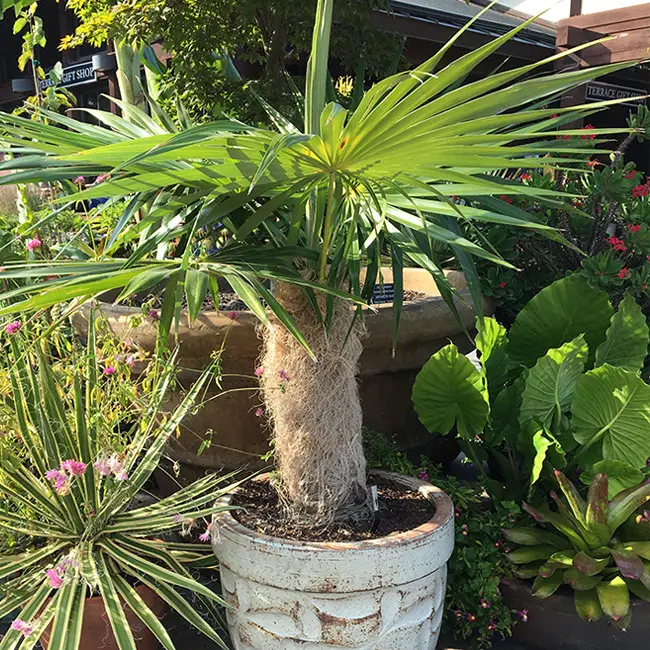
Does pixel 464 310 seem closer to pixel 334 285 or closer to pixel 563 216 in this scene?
pixel 563 216

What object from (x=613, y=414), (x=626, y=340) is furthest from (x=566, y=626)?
(x=626, y=340)

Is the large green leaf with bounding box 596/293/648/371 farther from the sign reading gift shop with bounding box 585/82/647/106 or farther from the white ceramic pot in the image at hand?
the sign reading gift shop with bounding box 585/82/647/106

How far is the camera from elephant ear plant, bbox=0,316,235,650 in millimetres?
1653

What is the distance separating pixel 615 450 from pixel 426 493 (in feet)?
1.72

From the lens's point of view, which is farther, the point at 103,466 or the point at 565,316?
the point at 565,316

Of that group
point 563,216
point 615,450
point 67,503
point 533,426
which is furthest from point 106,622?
point 563,216

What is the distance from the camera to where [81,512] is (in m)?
1.90

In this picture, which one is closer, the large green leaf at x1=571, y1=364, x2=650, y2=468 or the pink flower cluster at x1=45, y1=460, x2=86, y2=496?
the pink flower cluster at x1=45, y1=460, x2=86, y2=496

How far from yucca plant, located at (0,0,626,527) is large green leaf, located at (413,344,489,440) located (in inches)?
15.0

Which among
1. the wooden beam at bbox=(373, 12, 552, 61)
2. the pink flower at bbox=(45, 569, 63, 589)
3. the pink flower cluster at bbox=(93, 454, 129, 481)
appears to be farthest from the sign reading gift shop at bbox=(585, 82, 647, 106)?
the pink flower at bbox=(45, 569, 63, 589)

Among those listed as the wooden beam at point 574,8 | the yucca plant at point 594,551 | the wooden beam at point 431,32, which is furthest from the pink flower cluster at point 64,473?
the wooden beam at point 574,8

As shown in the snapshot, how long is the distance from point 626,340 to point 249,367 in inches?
45.5

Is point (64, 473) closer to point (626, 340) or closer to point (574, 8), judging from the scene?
point (626, 340)

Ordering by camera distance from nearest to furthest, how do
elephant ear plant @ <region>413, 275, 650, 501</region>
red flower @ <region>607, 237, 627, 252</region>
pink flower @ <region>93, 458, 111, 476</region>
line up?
pink flower @ <region>93, 458, 111, 476</region>
elephant ear plant @ <region>413, 275, 650, 501</region>
red flower @ <region>607, 237, 627, 252</region>
